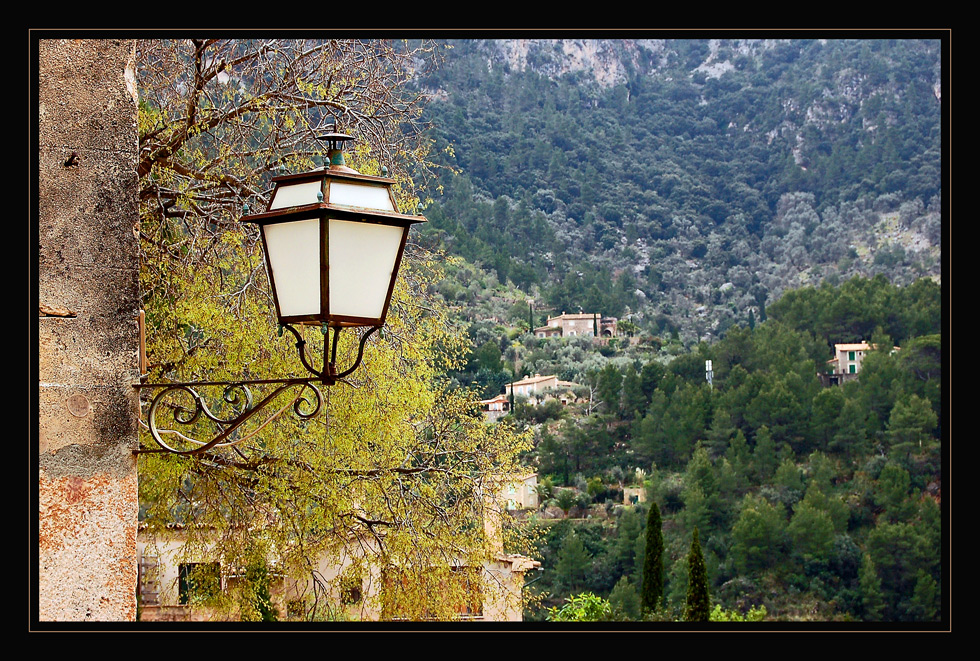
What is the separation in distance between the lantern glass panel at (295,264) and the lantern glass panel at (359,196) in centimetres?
8

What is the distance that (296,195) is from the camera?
2570 millimetres

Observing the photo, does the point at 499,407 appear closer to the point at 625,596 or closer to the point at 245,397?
the point at 625,596

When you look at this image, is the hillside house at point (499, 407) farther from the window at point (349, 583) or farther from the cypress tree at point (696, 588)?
the window at point (349, 583)

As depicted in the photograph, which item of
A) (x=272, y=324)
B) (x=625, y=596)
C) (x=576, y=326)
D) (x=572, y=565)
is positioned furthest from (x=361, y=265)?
(x=576, y=326)

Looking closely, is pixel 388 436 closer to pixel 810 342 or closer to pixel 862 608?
pixel 862 608

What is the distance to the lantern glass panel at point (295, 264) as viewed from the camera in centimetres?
254

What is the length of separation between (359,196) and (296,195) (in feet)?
0.52

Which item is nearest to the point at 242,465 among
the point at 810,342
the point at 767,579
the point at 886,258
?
the point at 767,579

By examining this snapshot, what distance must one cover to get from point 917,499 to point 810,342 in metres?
10.5

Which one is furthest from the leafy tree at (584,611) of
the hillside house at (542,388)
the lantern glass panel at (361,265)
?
the lantern glass panel at (361,265)

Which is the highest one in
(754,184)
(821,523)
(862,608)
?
(754,184)
